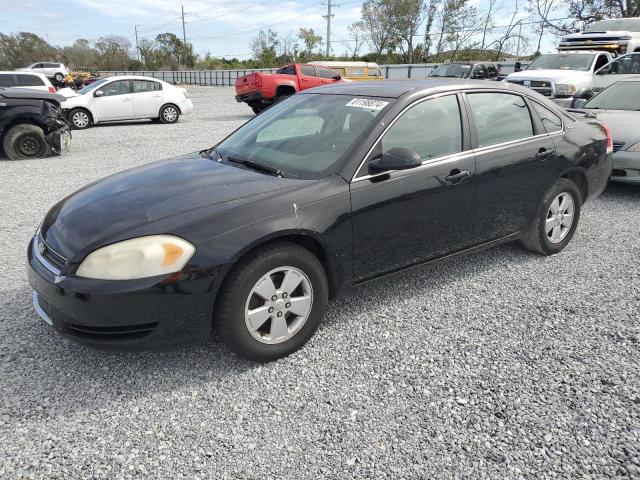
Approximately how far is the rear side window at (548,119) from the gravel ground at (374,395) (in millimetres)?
1331

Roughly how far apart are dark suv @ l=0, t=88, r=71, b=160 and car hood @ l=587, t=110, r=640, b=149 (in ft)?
31.3

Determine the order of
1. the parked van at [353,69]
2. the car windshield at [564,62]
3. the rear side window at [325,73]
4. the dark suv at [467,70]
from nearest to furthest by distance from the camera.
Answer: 1. the car windshield at [564,62]
2. the dark suv at [467,70]
3. the rear side window at [325,73]
4. the parked van at [353,69]

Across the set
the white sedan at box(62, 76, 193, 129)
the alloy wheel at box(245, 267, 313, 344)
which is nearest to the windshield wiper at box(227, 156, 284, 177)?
the alloy wheel at box(245, 267, 313, 344)

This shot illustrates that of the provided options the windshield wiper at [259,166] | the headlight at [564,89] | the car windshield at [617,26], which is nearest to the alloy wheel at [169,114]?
the headlight at [564,89]

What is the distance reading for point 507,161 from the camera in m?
3.82

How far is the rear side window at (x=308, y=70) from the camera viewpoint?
17578mm

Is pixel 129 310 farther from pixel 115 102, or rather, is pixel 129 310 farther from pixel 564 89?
pixel 115 102

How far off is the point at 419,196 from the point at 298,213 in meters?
0.94

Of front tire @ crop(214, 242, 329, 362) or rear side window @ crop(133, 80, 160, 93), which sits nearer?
front tire @ crop(214, 242, 329, 362)

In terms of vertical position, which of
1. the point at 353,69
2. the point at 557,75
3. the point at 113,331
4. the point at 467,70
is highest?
the point at 353,69

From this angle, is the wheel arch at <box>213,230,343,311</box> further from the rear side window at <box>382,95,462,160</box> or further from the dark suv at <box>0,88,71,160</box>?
the dark suv at <box>0,88,71,160</box>

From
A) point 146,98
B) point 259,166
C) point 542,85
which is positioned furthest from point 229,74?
point 259,166

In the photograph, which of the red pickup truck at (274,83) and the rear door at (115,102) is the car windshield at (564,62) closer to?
the red pickup truck at (274,83)

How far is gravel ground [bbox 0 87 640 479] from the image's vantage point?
2.18 metres
